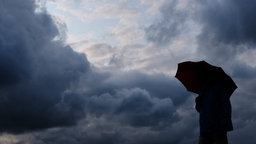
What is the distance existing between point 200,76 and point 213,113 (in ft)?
3.52

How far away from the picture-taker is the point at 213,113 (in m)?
11.9

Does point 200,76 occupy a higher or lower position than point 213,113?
higher

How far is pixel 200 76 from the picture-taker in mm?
12500

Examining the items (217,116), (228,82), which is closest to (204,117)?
(217,116)

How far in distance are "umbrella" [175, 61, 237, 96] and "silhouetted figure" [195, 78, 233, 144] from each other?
0.10 m

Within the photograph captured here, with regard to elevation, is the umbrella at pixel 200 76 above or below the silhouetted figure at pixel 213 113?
above

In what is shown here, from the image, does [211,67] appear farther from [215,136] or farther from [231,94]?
[215,136]

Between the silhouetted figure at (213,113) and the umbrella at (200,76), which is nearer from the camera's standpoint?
the silhouetted figure at (213,113)

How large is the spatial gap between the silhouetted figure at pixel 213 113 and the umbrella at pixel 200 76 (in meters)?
0.10

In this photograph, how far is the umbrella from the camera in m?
12.3

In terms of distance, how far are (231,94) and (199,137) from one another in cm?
135

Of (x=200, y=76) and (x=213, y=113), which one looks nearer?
(x=213, y=113)

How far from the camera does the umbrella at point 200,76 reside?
1229cm

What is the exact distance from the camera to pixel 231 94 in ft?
40.8
